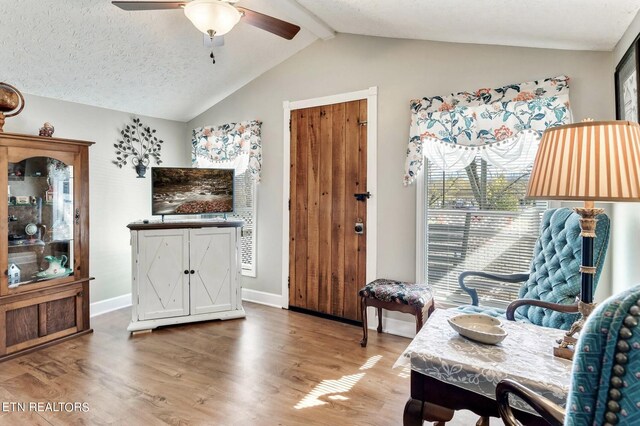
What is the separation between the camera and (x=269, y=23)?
227 cm

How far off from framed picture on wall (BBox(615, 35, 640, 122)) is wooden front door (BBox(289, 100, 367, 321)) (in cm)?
189

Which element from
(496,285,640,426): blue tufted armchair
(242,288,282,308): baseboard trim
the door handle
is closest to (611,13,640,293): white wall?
(496,285,640,426): blue tufted armchair

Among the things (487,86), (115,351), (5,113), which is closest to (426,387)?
(487,86)

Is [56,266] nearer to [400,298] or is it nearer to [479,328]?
[400,298]

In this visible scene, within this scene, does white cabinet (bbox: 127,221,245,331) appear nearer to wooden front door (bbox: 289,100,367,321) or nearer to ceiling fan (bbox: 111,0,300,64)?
wooden front door (bbox: 289,100,367,321)

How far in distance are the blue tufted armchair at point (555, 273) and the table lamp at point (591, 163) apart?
837 mm

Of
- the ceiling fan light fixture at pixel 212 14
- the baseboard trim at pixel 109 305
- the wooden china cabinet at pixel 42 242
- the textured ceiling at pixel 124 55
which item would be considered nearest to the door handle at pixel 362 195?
the textured ceiling at pixel 124 55

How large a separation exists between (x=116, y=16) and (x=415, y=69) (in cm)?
245

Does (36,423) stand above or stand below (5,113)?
below

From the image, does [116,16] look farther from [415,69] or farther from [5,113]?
[415,69]

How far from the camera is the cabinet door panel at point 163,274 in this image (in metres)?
3.31

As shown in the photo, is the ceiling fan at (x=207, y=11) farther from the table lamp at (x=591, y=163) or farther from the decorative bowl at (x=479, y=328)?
the decorative bowl at (x=479, y=328)

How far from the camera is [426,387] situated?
1.25 metres

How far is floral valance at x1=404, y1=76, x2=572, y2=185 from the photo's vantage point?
2529 mm
